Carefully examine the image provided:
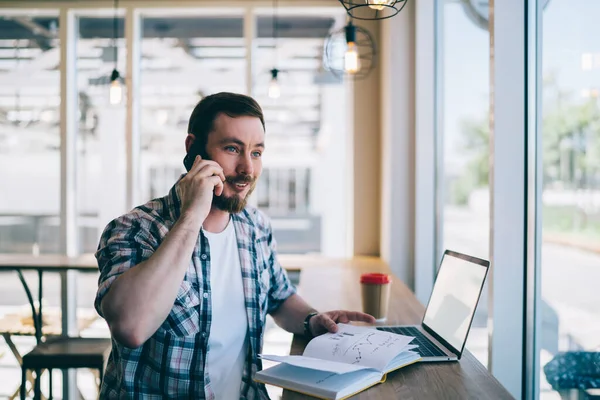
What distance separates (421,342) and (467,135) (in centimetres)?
131

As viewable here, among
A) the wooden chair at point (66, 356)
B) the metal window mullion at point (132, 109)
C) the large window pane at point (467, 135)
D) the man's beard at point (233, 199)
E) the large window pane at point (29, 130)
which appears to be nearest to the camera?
the man's beard at point (233, 199)

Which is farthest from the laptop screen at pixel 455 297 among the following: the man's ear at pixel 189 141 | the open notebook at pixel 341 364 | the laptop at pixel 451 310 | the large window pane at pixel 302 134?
the large window pane at pixel 302 134

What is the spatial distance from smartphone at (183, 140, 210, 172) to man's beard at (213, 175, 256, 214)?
0.10m

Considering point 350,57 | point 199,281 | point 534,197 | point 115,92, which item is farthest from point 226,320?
point 115,92

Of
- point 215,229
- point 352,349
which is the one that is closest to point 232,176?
point 215,229

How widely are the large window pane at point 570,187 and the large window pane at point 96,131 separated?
3390mm

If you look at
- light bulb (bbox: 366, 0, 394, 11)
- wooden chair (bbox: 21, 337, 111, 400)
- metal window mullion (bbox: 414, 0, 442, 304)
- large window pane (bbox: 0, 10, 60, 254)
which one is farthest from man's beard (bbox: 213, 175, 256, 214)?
large window pane (bbox: 0, 10, 60, 254)

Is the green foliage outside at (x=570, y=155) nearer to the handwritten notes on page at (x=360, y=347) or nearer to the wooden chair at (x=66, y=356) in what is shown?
the handwritten notes on page at (x=360, y=347)

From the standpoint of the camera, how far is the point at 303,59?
4559 millimetres

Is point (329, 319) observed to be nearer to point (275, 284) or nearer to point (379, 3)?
point (275, 284)

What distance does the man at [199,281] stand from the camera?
1.17 m

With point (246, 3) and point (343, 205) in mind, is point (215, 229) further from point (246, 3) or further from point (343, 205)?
point (246, 3)

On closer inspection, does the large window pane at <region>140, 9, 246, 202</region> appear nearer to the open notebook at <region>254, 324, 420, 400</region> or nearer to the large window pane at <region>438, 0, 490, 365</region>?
the large window pane at <region>438, 0, 490, 365</region>

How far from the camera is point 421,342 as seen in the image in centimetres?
144
